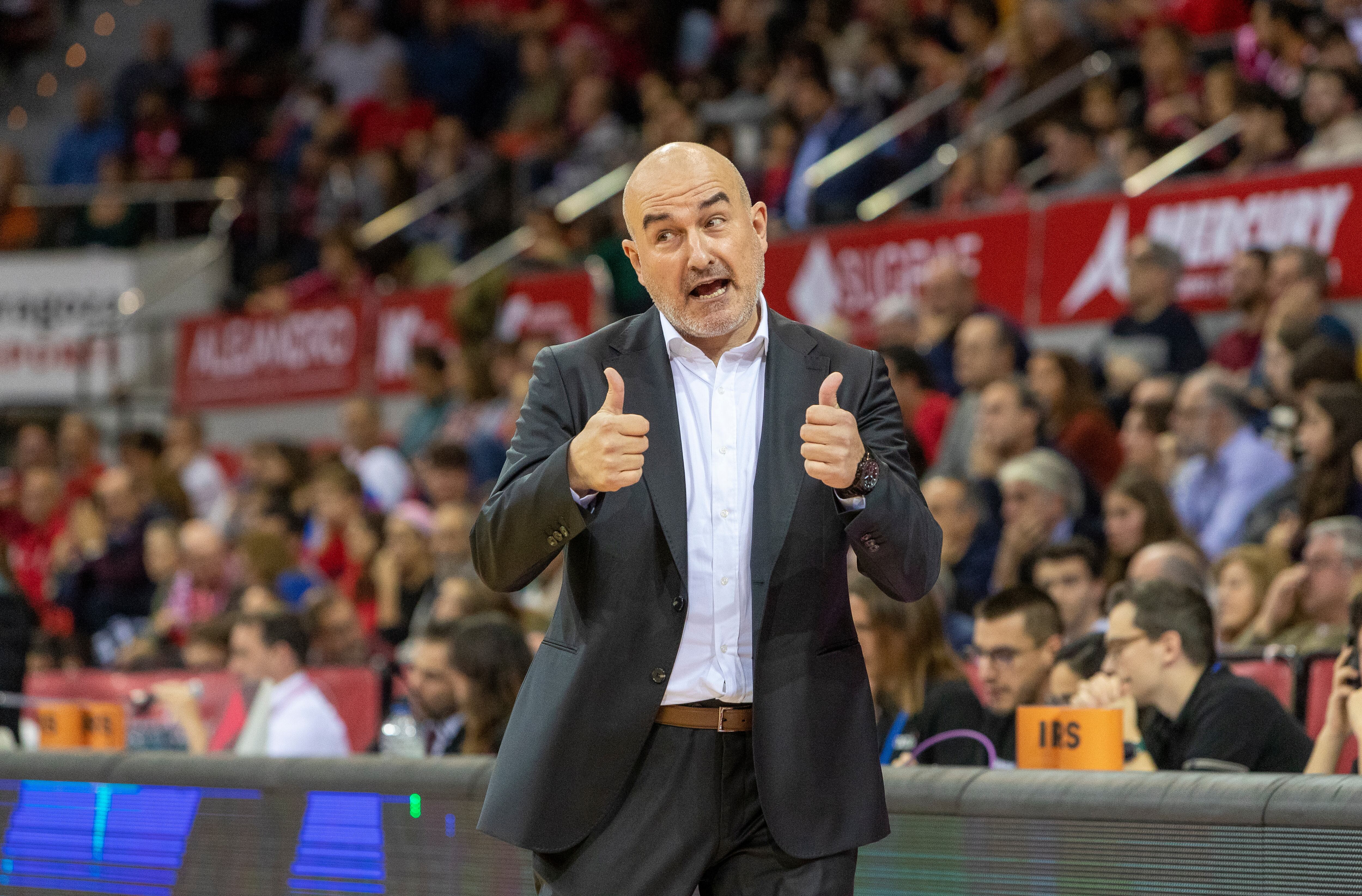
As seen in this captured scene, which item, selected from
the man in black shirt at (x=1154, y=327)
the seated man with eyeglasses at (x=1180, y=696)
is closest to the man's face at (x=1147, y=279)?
the man in black shirt at (x=1154, y=327)

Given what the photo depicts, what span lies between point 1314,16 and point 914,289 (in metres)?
2.51

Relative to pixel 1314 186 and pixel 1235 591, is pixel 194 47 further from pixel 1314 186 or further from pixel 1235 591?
pixel 1235 591

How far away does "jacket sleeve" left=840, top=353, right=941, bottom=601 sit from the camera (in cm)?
262

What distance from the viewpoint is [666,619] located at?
8.89ft

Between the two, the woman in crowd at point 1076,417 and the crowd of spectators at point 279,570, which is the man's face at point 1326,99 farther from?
the crowd of spectators at point 279,570

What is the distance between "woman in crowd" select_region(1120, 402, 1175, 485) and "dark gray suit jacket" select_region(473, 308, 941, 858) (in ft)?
16.5

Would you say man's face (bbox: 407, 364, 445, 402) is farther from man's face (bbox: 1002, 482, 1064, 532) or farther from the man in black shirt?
man's face (bbox: 1002, 482, 1064, 532)

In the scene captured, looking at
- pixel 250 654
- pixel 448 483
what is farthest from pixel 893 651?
pixel 448 483

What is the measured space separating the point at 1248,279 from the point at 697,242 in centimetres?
602

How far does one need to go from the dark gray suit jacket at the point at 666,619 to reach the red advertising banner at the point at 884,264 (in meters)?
6.93

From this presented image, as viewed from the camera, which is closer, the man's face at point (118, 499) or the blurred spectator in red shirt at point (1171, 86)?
the blurred spectator in red shirt at point (1171, 86)

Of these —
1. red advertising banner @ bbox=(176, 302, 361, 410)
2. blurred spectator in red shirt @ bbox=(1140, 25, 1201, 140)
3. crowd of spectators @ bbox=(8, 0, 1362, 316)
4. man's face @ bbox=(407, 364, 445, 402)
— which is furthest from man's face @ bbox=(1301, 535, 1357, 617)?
red advertising banner @ bbox=(176, 302, 361, 410)

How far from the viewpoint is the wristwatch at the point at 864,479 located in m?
2.63

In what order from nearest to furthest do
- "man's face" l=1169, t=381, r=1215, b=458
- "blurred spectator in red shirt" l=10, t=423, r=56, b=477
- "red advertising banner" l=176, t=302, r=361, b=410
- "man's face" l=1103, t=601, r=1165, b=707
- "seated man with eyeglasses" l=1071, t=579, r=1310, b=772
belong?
"seated man with eyeglasses" l=1071, t=579, r=1310, b=772 < "man's face" l=1103, t=601, r=1165, b=707 < "man's face" l=1169, t=381, r=1215, b=458 < "blurred spectator in red shirt" l=10, t=423, r=56, b=477 < "red advertising banner" l=176, t=302, r=361, b=410
